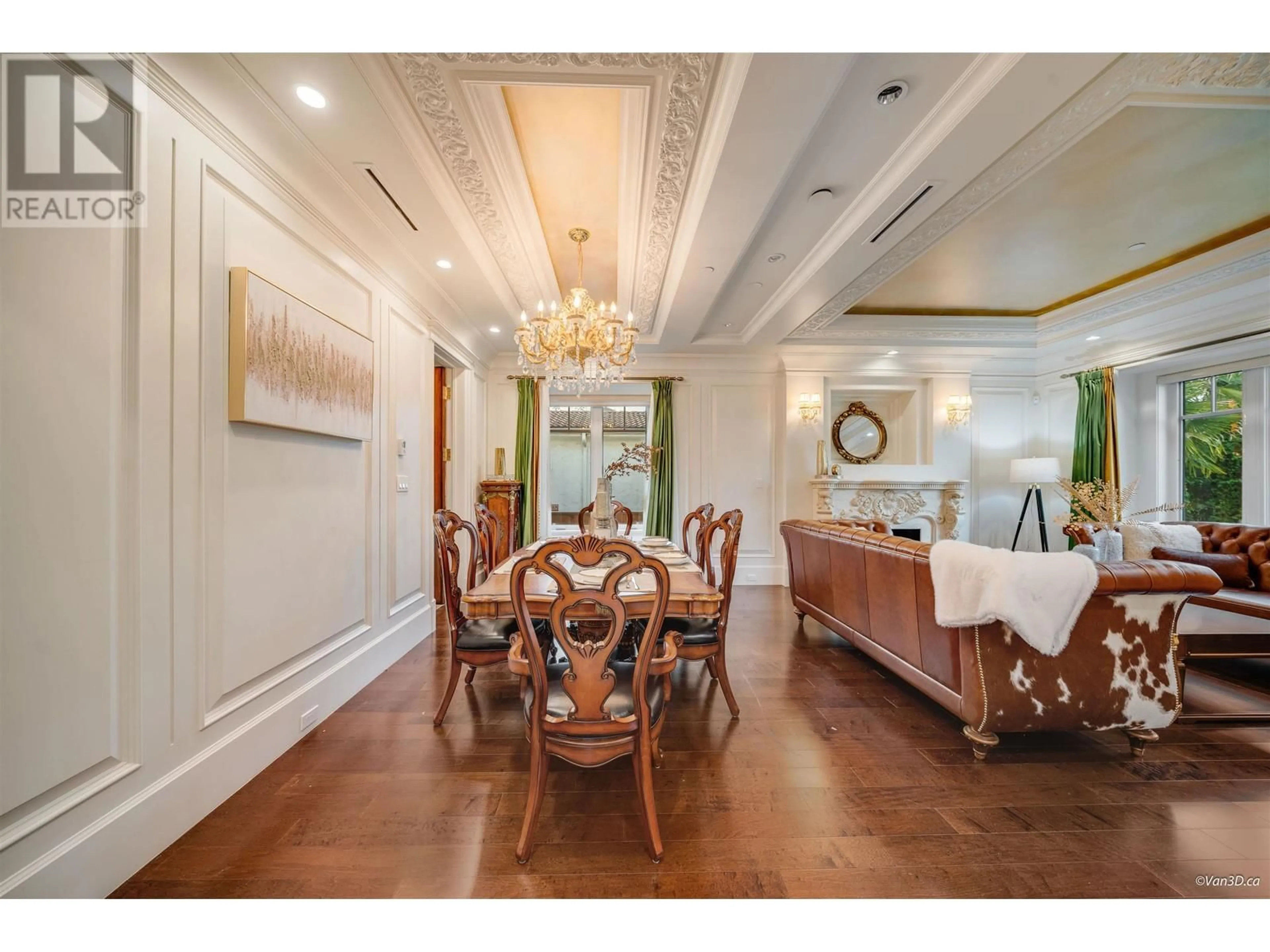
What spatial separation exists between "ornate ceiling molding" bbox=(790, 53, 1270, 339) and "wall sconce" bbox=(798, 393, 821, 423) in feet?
9.19

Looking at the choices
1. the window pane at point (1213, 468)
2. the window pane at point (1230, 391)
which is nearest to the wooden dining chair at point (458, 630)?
the window pane at point (1213, 468)

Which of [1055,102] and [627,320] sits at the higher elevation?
[1055,102]

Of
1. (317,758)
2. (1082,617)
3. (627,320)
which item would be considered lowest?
(317,758)

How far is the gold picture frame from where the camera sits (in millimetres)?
1822

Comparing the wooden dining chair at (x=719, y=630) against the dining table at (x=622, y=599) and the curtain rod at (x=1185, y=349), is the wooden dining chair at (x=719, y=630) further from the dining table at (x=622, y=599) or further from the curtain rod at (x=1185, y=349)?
the curtain rod at (x=1185, y=349)

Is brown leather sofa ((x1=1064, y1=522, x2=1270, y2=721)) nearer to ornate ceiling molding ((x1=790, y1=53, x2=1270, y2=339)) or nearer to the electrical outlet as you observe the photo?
ornate ceiling molding ((x1=790, y1=53, x2=1270, y2=339))

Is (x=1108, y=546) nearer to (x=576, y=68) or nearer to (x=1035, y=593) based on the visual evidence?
(x=1035, y=593)

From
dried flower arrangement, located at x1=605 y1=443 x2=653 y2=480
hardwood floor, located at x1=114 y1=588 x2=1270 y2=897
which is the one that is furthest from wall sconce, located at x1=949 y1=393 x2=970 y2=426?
hardwood floor, located at x1=114 y1=588 x2=1270 y2=897

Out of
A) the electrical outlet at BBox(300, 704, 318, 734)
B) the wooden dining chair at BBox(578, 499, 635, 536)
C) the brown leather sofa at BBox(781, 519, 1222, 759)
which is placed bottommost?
the electrical outlet at BBox(300, 704, 318, 734)

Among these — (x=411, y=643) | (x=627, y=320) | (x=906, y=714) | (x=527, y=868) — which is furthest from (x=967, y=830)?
(x=411, y=643)

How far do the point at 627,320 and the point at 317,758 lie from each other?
9.37ft

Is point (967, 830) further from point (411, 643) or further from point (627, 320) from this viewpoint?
point (411, 643)

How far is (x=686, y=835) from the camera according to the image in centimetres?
158
